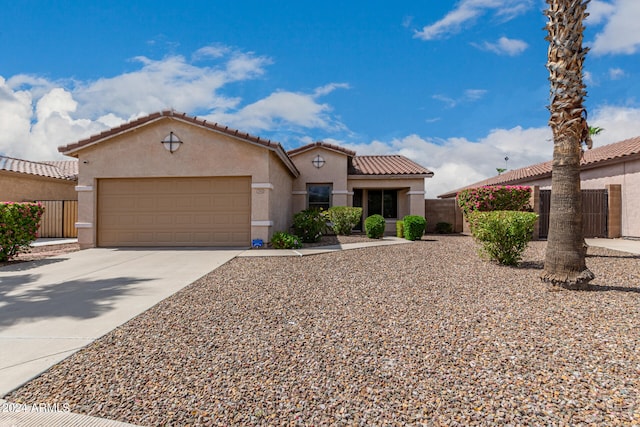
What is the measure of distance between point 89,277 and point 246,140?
20.5 ft

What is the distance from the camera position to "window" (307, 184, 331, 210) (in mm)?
17656

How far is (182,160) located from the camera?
11.5 meters

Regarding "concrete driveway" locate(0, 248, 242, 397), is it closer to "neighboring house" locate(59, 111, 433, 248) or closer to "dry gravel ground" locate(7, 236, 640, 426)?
"dry gravel ground" locate(7, 236, 640, 426)

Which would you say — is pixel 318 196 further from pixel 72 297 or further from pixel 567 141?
pixel 72 297

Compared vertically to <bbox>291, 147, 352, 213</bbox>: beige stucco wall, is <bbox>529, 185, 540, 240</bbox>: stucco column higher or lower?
lower

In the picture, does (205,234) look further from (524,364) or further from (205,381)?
(524,364)

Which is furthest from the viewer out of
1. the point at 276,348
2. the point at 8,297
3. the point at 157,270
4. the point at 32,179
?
the point at 32,179

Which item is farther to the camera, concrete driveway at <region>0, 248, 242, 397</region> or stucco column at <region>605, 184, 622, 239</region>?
stucco column at <region>605, 184, 622, 239</region>

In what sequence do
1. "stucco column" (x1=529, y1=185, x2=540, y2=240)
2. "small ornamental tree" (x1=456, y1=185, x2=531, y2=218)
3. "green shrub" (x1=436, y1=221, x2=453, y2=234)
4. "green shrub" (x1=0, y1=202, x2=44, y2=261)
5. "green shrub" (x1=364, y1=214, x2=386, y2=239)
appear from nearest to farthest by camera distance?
1. "green shrub" (x1=0, y1=202, x2=44, y2=261)
2. "small ornamental tree" (x1=456, y1=185, x2=531, y2=218)
3. "stucco column" (x1=529, y1=185, x2=540, y2=240)
4. "green shrub" (x1=364, y1=214, x2=386, y2=239)
5. "green shrub" (x1=436, y1=221, x2=453, y2=234)

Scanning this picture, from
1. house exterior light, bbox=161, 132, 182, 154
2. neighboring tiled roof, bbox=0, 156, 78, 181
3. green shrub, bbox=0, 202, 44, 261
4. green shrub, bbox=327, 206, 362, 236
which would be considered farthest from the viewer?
neighboring tiled roof, bbox=0, 156, 78, 181

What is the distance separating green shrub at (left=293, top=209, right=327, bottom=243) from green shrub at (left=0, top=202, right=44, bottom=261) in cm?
845

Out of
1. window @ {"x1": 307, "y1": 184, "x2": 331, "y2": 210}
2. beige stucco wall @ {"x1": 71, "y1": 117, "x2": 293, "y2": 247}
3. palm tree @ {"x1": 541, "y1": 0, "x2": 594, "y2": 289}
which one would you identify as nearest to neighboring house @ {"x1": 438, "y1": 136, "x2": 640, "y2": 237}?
palm tree @ {"x1": 541, "y1": 0, "x2": 594, "y2": 289}

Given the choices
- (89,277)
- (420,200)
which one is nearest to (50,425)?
(89,277)

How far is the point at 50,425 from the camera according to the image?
7.48 ft
